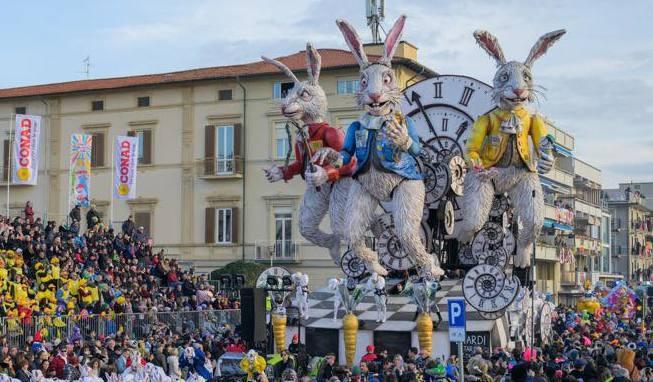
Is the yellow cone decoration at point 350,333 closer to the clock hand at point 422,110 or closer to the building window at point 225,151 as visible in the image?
the clock hand at point 422,110

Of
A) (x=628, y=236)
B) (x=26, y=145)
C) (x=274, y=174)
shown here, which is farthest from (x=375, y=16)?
(x=628, y=236)

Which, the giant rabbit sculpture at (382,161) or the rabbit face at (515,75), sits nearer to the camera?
the giant rabbit sculpture at (382,161)

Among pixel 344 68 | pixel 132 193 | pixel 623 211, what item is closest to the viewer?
pixel 132 193

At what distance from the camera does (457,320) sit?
14.7 meters

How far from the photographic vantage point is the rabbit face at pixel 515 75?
21.6 m

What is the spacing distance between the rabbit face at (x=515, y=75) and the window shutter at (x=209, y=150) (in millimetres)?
23402

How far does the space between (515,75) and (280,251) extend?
76.0 ft

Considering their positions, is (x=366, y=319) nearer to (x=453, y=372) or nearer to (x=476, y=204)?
(x=476, y=204)

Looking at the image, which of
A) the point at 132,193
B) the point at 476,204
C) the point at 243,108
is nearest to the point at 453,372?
the point at 476,204

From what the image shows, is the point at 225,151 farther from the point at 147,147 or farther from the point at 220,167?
the point at 147,147

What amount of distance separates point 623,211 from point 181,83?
54193 millimetres

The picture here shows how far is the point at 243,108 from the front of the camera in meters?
44.2

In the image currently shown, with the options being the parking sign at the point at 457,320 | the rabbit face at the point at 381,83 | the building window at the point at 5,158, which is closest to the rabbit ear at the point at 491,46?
the rabbit face at the point at 381,83

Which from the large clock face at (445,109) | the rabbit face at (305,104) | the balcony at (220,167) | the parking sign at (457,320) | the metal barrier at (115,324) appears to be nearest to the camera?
the parking sign at (457,320)
